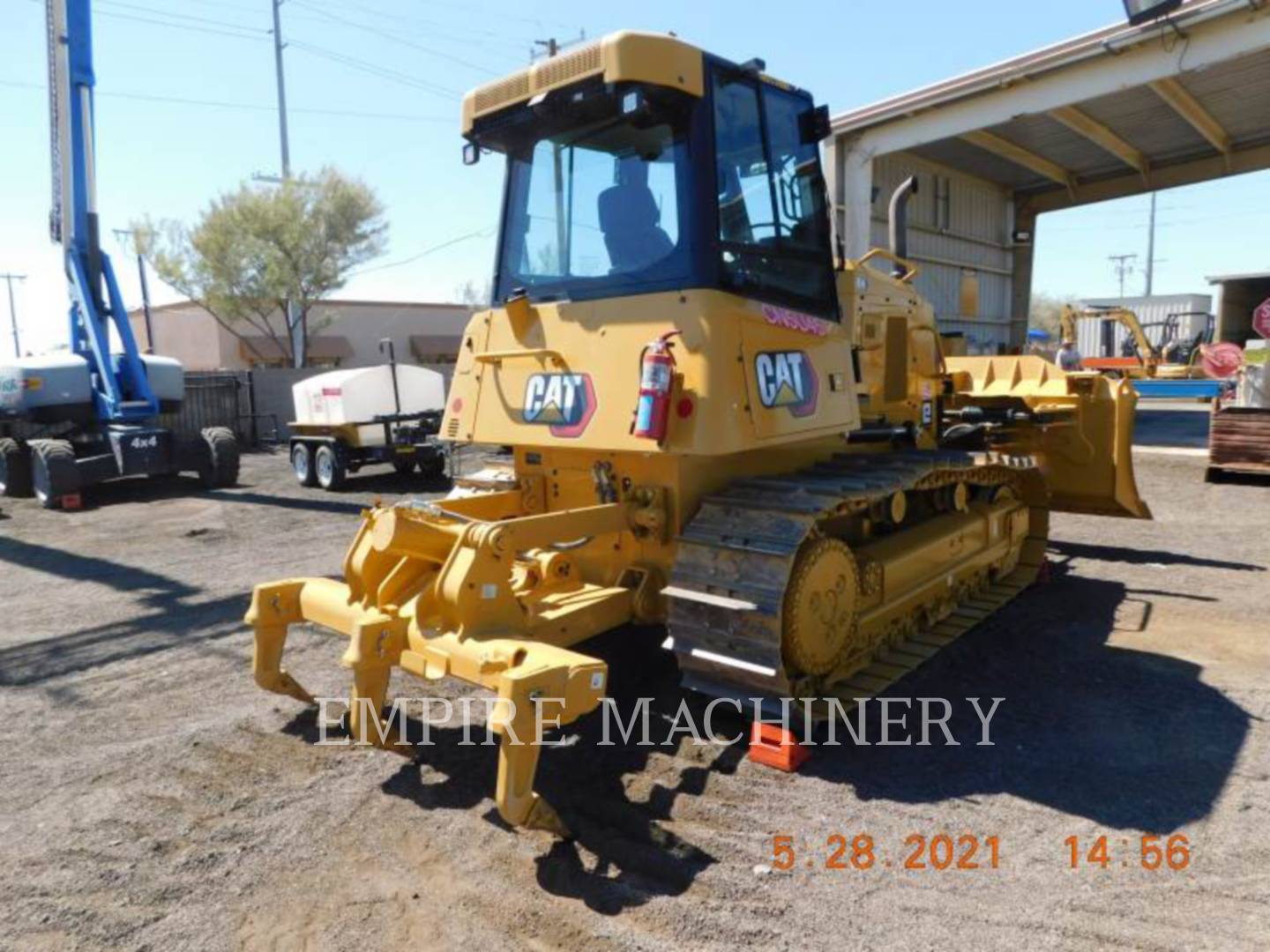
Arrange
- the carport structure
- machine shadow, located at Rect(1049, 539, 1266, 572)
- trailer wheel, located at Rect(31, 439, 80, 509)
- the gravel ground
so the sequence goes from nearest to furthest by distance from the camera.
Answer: the gravel ground < machine shadow, located at Rect(1049, 539, 1266, 572) < trailer wheel, located at Rect(31, 439, 80, 509) < the carport structure

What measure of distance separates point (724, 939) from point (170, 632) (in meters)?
4.88

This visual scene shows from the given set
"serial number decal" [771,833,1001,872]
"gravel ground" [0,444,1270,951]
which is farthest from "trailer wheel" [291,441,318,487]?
"serial number decal" [771,833,1001,872]

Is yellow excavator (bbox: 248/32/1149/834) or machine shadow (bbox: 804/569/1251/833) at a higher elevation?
yellow excavator (bbox: 248/32/1149/834)

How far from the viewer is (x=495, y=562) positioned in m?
3.50

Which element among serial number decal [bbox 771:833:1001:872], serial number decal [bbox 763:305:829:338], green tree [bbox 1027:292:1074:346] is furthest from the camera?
green tree [bbox 1027:292:1074:346]

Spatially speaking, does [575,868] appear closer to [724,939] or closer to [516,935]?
[516,935]

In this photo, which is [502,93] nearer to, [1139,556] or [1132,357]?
[1139,556]

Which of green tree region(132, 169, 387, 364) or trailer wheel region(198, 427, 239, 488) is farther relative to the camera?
green tree region(132, 169, 387, 364)

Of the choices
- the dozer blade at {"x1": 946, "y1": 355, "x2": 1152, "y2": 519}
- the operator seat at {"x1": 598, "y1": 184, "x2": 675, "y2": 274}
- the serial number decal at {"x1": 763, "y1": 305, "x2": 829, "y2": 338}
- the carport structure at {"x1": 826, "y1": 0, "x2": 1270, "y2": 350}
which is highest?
the carport structure at {"x1": 826, "y1": 0, "x2": 1270, "y2": 350}

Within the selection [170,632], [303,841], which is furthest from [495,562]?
[170,632]

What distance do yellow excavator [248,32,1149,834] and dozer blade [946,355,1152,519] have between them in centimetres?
235

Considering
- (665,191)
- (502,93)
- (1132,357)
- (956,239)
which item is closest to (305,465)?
(502,93)

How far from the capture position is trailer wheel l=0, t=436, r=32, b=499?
43.3 ft

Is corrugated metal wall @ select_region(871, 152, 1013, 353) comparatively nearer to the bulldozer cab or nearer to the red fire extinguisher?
the bulldozer cab
